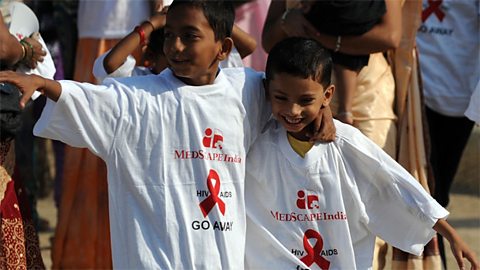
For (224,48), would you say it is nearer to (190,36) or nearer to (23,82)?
(190,36)

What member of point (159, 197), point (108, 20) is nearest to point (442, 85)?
point (108, 20)

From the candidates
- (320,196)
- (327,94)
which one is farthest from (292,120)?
(320,196)

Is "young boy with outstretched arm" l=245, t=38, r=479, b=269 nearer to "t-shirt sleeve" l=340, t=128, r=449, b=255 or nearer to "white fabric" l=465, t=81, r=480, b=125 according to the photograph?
"t-shirt sleeve" l=340, t=128, r=449, b=255

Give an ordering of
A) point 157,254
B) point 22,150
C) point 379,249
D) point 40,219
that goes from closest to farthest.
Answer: point 157,254, point 379,249, point 22,150, point 40,219

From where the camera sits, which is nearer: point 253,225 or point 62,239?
point 253,225

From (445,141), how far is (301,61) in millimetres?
2361

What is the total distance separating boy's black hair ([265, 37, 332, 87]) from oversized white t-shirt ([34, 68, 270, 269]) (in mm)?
249

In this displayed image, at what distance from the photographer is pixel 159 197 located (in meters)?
4.11

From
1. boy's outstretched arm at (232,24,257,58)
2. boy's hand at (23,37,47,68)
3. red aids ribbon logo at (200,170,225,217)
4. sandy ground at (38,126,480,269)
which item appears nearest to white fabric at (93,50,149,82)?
boy's hand at (23,37,47,68)

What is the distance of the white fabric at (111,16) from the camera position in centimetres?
608

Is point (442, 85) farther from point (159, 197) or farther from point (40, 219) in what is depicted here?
point (40, 219)

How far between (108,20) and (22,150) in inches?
48.8

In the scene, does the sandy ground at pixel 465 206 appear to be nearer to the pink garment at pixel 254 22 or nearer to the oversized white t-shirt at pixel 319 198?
the pink garment at pixel 254 22

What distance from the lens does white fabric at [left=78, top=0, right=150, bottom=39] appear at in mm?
6078
